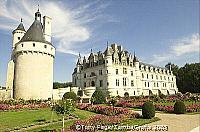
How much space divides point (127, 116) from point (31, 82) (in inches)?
801

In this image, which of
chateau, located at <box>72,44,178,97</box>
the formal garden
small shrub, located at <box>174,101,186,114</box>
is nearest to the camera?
the formal garden

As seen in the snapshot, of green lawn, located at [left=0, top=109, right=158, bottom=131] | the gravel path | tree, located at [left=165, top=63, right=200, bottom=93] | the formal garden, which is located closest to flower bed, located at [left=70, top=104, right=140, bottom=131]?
the formal garden

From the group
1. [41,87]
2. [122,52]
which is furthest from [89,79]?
[41,87]

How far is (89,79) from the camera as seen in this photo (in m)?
46.9

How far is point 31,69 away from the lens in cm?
3241

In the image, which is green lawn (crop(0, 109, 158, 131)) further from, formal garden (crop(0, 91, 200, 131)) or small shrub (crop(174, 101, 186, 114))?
small shrub (crop(174, 101, 186, 114))

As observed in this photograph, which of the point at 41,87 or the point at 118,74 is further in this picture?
the point at 118,74

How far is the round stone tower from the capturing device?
1264 inches

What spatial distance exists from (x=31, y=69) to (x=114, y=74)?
57.2 feet

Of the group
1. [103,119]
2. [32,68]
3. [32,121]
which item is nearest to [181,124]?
[103,119]

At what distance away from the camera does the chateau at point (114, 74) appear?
42.7 meters

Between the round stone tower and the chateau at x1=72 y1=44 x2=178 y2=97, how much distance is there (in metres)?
11.0

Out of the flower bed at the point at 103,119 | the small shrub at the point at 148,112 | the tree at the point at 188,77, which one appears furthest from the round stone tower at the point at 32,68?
the tree at the point at 188,77

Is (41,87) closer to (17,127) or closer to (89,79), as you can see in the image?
(89,79)
